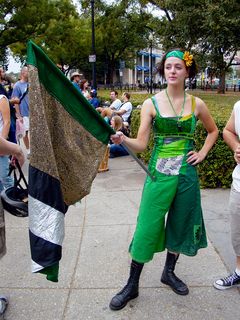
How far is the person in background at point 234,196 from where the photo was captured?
305 cm

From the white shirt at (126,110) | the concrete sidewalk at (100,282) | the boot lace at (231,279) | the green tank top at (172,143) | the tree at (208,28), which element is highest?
the tree at (208,28)

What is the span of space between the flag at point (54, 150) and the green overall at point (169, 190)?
1.68 feet

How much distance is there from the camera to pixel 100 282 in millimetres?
3410

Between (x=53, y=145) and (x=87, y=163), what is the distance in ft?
0.94

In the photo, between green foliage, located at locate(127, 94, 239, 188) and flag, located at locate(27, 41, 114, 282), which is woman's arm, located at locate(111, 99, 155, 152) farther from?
green foliage, located at locate(127, 94, 239, 188)

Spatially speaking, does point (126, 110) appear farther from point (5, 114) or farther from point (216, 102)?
point (5, 114)

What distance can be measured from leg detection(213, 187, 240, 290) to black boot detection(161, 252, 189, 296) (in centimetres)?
29

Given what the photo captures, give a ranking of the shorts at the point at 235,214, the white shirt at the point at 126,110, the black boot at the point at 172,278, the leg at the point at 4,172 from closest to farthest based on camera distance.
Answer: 1. the shorts at the point at 235,214
2. the black boot at the point at 172,278
3. the leg at the point at 4,172
4. the white shirt at the point at 126,110

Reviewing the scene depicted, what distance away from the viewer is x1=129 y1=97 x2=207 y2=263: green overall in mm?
2924

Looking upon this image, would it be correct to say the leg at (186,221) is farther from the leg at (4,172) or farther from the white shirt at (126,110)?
the white shirt at (126,110)

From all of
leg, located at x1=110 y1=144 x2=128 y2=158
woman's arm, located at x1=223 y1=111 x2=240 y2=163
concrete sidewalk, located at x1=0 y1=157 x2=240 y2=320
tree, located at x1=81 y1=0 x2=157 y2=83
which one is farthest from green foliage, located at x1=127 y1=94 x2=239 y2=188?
tree, located at x1=81 y1=0 x2=157 y2=83

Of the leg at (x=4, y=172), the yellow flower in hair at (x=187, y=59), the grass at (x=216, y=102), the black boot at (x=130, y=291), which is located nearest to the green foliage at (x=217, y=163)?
the grass at (x=216, y=102)

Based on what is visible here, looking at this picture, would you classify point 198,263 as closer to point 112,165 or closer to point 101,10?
point 112,165

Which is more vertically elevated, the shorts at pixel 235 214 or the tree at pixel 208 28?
the tree at pixel 208 28
